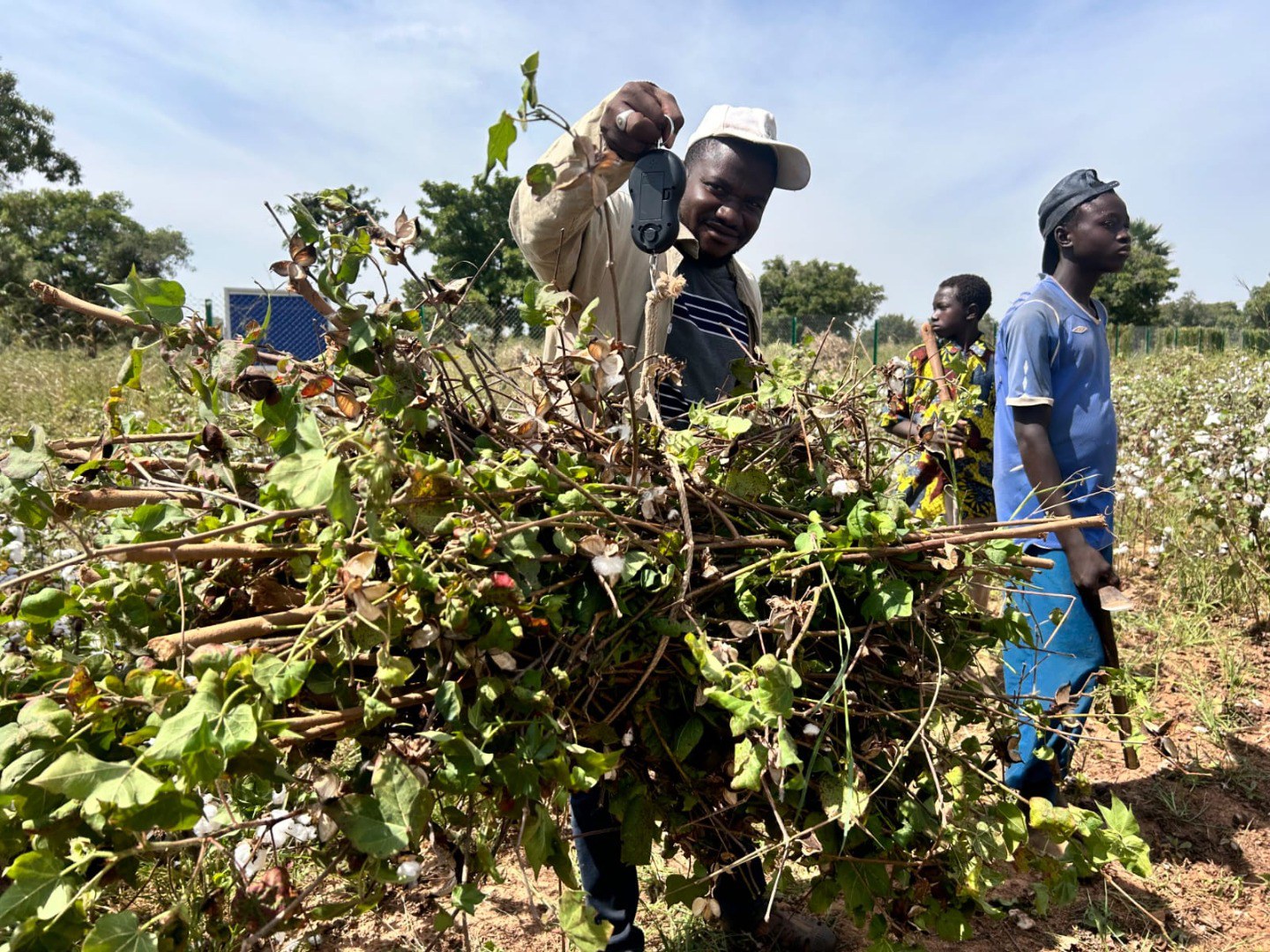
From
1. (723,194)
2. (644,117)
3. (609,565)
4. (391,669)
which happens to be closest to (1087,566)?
(723,194)

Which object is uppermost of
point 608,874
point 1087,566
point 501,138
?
point 501,138

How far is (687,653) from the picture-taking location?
110cm

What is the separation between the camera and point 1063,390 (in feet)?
8.31

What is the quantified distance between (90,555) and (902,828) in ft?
3.47

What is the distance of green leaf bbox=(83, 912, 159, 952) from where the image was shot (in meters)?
0.71

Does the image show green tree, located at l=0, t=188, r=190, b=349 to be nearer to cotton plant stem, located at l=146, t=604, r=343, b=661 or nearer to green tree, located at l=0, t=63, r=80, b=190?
green tree, located at l=0, t=63, r=80, b=190

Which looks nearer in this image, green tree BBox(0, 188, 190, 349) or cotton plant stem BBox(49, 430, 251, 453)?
cotton plant stem BBox(49, 430, 251, 453)

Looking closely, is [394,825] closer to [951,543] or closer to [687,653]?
[687,653]

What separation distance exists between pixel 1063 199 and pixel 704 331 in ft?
4.99

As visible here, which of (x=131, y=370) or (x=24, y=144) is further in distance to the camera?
(x=24, y=144)

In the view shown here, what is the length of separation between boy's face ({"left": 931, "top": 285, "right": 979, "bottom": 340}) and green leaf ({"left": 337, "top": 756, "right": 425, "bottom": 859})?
13.2 feet

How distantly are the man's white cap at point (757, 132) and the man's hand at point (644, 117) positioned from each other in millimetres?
653

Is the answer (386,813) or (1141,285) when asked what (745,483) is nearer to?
(386,813)

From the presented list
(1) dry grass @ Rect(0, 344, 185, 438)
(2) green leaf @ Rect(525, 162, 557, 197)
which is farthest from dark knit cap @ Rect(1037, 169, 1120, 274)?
(1) dry grass @ Rect(0, 344, 185, 438)
